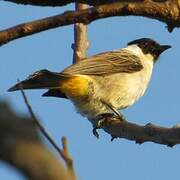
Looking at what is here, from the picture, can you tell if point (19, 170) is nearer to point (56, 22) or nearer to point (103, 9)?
point (56, 22)

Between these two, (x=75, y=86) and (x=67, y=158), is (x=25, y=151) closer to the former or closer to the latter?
(x=67, y=158)

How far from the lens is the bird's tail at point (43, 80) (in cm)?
455

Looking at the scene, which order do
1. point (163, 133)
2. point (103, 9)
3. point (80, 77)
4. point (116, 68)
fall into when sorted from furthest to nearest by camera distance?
point (116, 68) → point (80, 77) → point (163, 133) → point (103, 9)

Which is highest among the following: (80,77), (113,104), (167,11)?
(167,11)

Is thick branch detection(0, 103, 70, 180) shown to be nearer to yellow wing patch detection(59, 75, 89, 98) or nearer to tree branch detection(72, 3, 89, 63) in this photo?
tree branch detection(72, 3, 89, 63)

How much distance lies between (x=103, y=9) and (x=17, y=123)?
1.02 m

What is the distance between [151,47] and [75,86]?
209 cm

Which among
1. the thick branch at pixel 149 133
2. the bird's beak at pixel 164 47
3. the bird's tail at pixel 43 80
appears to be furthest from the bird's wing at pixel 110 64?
the thick branch at pixel 149 133

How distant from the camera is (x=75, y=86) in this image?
17.0ft

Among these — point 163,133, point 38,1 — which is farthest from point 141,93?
point 38,1

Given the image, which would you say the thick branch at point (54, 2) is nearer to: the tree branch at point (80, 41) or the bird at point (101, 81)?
→ the tree branch at point (80, 41)

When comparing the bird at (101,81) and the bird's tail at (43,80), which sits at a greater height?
the bird's tail at (43,80)

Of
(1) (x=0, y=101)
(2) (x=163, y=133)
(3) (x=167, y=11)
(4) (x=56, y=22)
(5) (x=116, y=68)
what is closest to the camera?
(1) (x=0, y=101)

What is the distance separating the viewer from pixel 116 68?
20.1 ft
